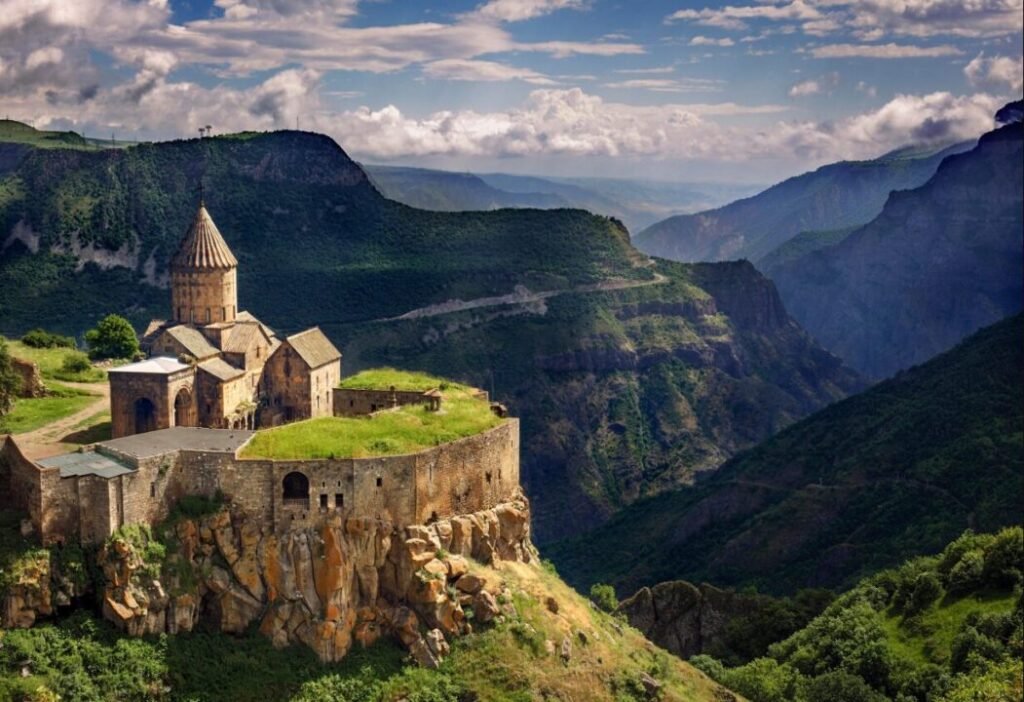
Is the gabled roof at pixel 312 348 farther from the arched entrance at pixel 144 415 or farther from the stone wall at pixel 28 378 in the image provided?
the stone wall at pixel 28 378

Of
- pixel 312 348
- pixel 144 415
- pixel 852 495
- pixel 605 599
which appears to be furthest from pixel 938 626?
pixel 144 415

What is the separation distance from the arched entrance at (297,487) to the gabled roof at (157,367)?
9.30 m

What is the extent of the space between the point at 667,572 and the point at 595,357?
1963 inches

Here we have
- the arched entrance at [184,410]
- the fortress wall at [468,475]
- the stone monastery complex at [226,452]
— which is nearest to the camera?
the stone monastery complex at [226,452]

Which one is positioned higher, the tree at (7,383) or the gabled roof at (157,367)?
the gabled roof at (157,367)

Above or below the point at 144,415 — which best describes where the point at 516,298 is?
below

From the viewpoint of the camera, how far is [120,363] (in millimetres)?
63812

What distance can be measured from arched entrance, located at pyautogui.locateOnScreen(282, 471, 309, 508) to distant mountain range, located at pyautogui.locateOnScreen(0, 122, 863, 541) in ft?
223

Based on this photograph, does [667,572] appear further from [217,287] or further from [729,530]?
[217,287]

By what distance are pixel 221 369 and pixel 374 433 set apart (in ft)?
A: 34.6

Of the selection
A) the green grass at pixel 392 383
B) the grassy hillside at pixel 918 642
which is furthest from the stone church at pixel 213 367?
the grassy hillside at pixel 918 642

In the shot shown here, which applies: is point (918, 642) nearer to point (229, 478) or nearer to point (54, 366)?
point (229, 478)

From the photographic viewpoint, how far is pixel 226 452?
135ft

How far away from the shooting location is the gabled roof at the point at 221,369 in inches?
1987
